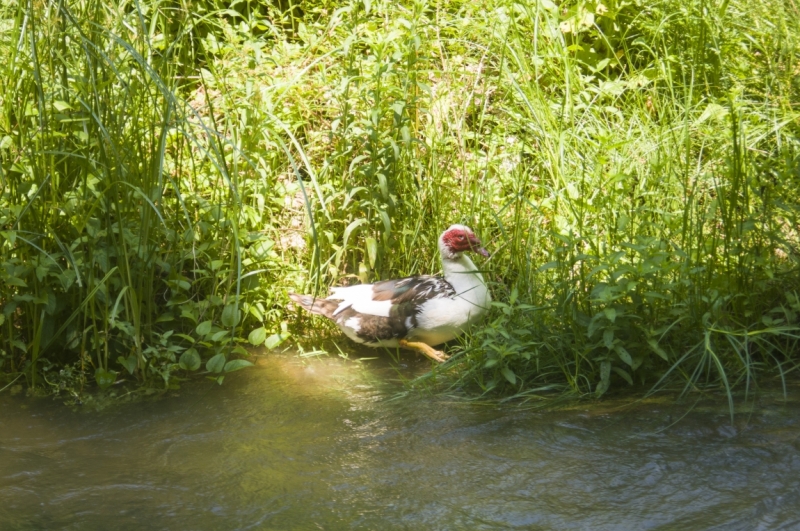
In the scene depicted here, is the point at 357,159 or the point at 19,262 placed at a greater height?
the point at 357,159

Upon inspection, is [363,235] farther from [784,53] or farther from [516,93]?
[784,53]

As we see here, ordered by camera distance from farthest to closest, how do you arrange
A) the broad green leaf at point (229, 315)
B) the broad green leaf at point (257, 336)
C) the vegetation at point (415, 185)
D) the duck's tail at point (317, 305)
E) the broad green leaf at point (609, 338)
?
the duck's tail at point (317, 305) → the broad green leaf at point (257, 336) → the broad green leaf at point (229, 315) → the vegetation at point (415, 185) → the broad green leaf at point (609, 338)

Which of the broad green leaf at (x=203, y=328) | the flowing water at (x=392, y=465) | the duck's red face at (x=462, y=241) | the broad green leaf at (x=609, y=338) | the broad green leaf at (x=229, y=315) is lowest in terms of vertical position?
the flowing water at (x=392, y=465)

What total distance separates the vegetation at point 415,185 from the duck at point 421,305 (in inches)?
6.9

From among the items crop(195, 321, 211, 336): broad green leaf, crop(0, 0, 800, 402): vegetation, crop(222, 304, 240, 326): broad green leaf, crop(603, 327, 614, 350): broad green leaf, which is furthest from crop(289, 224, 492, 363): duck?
crop(603, 327, 614, 350): broad green leaf

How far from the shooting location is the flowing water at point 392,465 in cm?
268

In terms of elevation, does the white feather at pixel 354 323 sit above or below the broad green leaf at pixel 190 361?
above

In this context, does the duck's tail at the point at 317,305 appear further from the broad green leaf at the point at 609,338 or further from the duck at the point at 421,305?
the broad green leaf at the point at 609,338

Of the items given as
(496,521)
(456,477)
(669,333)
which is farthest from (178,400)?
(669,333)

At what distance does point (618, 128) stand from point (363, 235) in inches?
64.1

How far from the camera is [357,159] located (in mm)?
4691

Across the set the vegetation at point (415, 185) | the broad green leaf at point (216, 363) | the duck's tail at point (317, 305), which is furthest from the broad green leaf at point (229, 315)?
the duck's tail at point (317, 305)

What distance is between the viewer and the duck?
4.40 metres

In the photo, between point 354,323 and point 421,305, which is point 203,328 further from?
point 421,305
